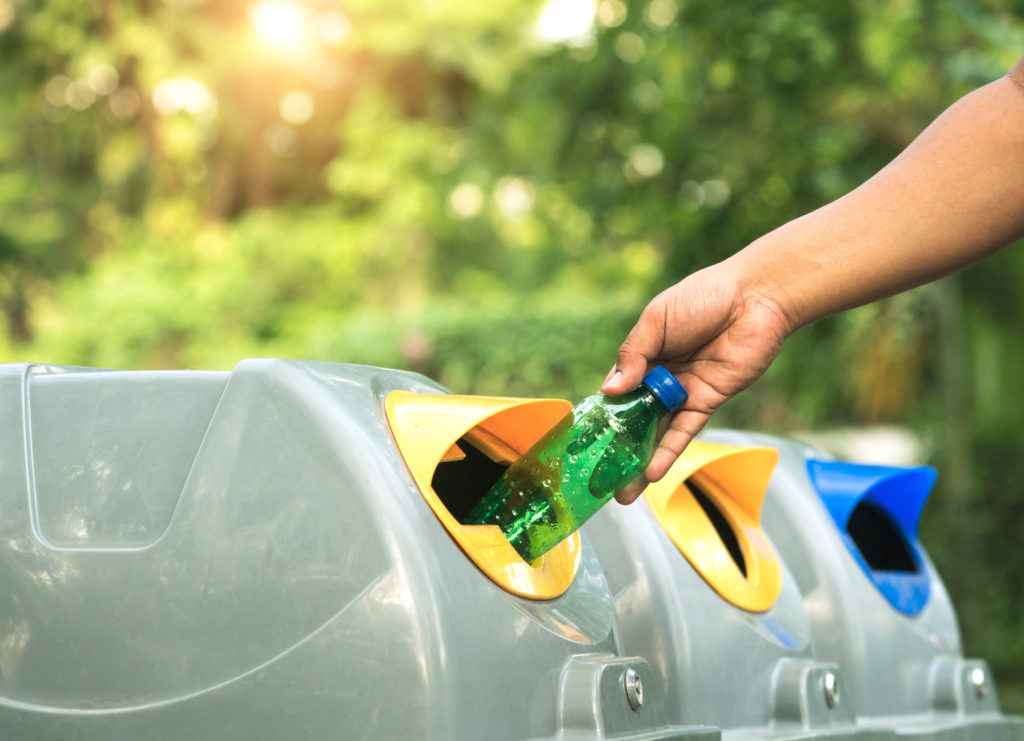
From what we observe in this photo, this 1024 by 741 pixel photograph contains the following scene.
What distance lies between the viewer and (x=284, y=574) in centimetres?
146

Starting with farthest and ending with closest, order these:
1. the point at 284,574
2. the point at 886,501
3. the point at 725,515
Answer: the point at 886,501 < the point at 725,515 < the point at 284,574

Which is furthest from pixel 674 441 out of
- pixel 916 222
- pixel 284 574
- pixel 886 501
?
pixel 886 501

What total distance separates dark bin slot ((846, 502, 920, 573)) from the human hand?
3.74 ft

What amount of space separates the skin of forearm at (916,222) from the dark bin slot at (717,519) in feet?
2.30

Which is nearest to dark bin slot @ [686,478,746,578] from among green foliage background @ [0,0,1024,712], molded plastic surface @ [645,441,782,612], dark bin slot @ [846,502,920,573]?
molded plastic surface @ [645,441,782,612]

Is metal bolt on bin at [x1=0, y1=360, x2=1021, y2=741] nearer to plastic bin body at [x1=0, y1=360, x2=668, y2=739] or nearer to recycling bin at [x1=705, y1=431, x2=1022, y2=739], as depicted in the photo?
plastic bin body at [x1=0, y1=360, x2=668, y2=739]

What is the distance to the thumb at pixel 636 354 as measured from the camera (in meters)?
1.66

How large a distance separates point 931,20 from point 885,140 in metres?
1.58

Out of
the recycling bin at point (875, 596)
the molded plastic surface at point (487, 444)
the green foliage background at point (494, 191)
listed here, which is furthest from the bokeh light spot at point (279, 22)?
the molded plastic surface at point (487, 444)

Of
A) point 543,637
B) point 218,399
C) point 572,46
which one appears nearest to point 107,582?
point 218,399

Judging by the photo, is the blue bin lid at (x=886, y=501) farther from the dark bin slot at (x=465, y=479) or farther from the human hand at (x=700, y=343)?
the dark bin slot at (x=465, y=479)

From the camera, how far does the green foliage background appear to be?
6156mm

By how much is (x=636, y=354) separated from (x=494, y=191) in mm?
7594

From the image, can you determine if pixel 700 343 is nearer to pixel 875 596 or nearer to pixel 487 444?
pixel 487 444
